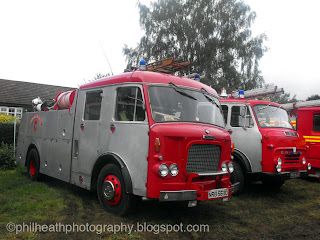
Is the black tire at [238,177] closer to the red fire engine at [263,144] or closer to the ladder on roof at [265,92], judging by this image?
the red fire engine at [263,144]

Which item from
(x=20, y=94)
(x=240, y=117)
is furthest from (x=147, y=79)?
(x=20, y=94)

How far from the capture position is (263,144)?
7.37 metres

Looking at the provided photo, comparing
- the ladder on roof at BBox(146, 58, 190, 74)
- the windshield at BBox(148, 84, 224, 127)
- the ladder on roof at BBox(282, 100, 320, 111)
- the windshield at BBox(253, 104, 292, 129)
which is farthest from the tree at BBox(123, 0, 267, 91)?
the windshield at BBox(148, 84, 224, 127)

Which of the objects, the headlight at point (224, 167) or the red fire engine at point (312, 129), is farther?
the red fire engine at point (312, 129)

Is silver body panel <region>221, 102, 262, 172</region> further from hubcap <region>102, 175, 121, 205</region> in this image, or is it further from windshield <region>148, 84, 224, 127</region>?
hubcap <region>102, 175, 121, 205</region>

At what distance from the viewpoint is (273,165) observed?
711cm

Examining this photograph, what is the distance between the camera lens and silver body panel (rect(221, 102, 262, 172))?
24.4 feet

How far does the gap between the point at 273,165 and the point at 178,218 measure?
298cm

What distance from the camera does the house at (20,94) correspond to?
2870cm

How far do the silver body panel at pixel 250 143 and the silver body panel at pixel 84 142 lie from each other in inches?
144

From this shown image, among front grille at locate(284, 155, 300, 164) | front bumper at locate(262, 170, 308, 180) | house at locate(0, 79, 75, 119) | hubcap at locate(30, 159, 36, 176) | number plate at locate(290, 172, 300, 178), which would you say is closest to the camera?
front bumper at locate(262, 170, 308, 180)

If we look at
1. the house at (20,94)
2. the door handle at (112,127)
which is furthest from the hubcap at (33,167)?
the house at (20,94)

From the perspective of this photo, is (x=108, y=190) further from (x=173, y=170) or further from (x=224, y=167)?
(x=224, y=167)

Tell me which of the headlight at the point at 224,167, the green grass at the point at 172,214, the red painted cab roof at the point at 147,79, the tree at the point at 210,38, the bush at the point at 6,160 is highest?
the tree at the point at 210,38
